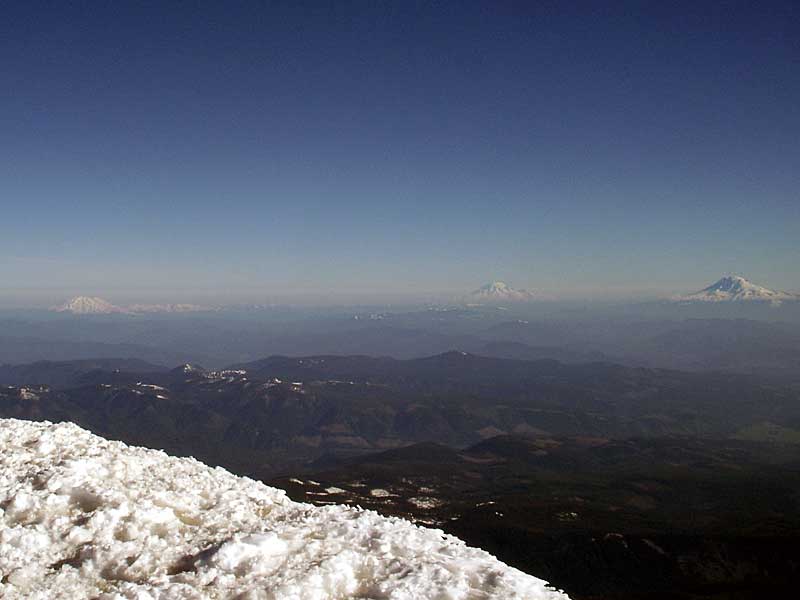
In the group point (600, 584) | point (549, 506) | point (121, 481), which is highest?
point (121, 481)

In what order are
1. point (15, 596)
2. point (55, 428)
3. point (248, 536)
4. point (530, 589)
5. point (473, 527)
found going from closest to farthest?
point (15, 596) → point (530, 589) → point (248, 536) → point (55, 428) → point (473, 527)

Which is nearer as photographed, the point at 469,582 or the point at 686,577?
the point at 469,582

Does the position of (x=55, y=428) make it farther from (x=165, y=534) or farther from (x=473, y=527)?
(x=473, y=527)

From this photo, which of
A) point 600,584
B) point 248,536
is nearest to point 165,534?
point 248,536

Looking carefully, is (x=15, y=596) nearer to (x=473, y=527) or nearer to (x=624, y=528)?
(x=473, y=527)

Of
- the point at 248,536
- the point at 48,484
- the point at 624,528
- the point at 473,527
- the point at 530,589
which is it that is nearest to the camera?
the point at 530,589

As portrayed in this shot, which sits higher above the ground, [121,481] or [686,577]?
[121,481]

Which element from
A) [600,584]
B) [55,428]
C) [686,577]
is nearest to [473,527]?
[600,584]
